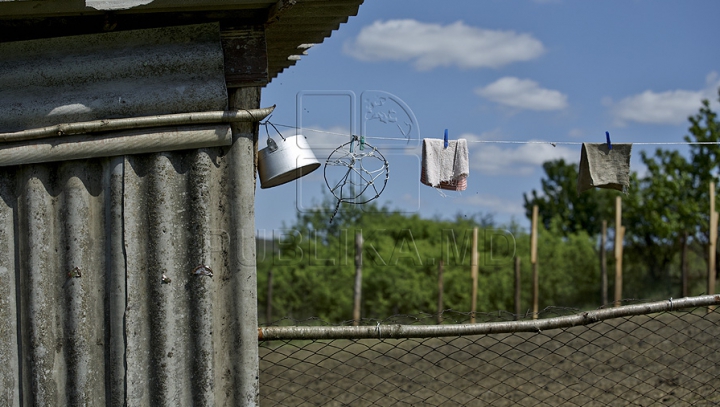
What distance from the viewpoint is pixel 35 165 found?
2.94m

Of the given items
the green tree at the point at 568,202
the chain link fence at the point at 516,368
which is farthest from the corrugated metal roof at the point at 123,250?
the green tree at the point at 568,202

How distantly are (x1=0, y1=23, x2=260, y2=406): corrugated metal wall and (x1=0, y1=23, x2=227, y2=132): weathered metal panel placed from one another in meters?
0.20

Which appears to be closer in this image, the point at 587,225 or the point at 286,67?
the point at 286,67

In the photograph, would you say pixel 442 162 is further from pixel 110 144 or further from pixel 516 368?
pixel 516 368

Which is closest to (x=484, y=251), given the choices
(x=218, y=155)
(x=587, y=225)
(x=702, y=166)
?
(x=702, y=166)

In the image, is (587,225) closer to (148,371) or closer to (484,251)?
(484,251)

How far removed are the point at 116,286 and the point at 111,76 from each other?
2.88 ft

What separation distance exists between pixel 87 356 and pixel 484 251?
19.1m

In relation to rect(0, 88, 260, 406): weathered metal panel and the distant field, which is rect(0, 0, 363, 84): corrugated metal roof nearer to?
rect(0, 88, 260, 406): weathered metal panel

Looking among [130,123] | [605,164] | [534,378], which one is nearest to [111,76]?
[130,123]

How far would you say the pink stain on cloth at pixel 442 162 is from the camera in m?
4.39

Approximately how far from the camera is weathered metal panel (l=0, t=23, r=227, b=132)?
2932 millimetres

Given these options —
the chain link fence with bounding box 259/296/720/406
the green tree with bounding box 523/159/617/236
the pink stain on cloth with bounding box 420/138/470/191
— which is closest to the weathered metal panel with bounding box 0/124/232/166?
the chain link fence with bounding box 259/296/720/406

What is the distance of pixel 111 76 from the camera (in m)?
2.98
